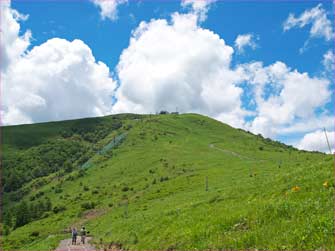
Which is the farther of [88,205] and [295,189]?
[88,205]

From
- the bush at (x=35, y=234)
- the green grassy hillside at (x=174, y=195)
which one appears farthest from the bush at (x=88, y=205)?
the bush at (x=35, y=234)

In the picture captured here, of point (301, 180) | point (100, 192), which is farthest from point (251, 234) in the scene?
point (100, 192)

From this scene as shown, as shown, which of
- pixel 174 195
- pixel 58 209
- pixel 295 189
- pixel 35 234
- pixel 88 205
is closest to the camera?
pixel 295 189

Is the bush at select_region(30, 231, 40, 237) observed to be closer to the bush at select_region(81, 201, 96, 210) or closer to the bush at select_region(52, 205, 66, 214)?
the bush at select_region(81, 201, 96, 210)

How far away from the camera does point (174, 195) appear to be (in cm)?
6525

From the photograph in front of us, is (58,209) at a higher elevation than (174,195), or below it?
higher

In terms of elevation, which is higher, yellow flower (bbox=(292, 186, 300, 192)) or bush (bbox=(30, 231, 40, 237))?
bush (bbox=(30, 231, 40, 237))

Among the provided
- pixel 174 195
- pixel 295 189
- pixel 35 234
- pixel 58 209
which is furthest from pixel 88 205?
pixel 295 189

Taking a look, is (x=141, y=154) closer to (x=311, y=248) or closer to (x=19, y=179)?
(x=19, y=179)

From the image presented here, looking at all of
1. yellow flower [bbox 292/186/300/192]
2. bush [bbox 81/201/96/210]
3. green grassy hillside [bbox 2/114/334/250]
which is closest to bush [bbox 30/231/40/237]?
green grassy hillside [bbox 2/114/334/250]

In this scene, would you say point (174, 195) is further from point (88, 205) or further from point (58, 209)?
point (58, 209)

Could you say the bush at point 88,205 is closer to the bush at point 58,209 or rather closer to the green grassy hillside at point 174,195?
the green grassy hillside at point 174,195

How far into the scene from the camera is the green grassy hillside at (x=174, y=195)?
50.2 feet

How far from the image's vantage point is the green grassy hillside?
50.2ft
